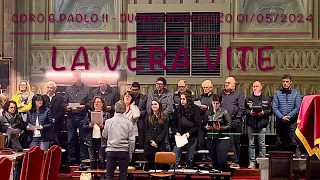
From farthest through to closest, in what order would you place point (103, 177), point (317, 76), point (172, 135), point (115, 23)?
point (115, 23) < point (317, 76) < point (172, 135) < point (103, 177)

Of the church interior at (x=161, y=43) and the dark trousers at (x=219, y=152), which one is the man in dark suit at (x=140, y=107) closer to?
the dark trousers at (x=219, y=152)

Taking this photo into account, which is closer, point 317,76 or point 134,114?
point 134,114

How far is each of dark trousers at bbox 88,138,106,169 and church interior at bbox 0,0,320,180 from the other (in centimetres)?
330

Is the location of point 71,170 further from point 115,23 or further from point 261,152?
point 115,23

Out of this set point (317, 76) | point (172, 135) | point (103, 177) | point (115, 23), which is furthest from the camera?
point (115, 23)

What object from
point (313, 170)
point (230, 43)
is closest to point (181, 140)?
point (313, 170)

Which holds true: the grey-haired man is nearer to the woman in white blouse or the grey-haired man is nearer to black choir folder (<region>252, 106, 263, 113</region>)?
the woman in white blouse

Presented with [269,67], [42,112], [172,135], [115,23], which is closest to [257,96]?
[172,135]

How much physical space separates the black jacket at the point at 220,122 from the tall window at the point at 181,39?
3.65 metres

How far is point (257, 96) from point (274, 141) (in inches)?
44.5

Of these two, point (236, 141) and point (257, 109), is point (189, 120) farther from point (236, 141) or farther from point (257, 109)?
point (257, 109)

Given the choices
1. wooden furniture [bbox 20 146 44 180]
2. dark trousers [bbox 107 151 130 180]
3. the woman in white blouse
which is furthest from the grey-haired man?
wooden furniture [bbox 20 146 44 180]

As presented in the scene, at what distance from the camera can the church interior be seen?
14305 millimetres

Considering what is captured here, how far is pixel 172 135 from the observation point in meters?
11.3
